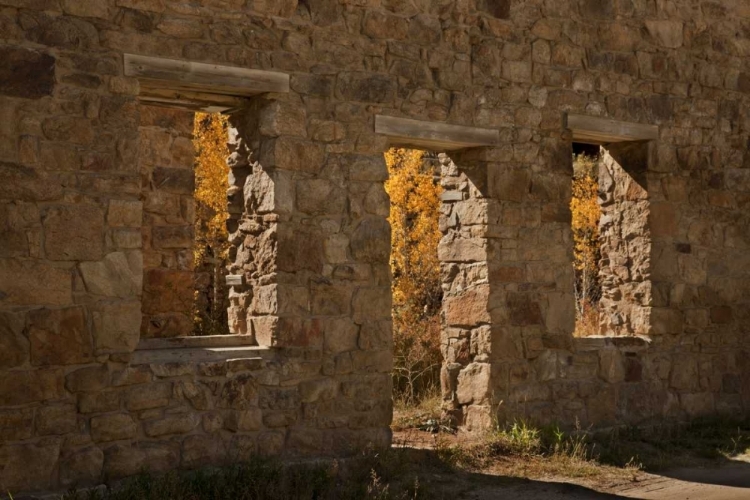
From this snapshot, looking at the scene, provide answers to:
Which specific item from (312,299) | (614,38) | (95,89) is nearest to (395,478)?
(312,299)

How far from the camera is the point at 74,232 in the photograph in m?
5.67

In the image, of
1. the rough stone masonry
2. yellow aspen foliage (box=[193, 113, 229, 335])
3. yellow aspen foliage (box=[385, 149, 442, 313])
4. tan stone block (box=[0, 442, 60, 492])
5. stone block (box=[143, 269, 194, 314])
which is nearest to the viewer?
tan stone block (box=[0, 442, 60, 492])

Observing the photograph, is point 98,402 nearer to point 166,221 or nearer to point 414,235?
point 166,221

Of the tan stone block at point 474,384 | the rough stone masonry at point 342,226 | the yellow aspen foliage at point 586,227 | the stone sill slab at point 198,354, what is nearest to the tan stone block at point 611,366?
the rough stone masonry at point 342,226

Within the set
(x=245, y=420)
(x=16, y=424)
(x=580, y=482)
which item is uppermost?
(x=16, y=424)

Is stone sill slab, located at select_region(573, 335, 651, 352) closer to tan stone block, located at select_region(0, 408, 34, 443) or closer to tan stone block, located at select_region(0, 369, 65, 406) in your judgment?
tan stone block, located at select_region(0, 369, 65, 406)

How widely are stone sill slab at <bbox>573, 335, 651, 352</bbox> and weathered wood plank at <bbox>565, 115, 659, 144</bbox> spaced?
172 centimetres

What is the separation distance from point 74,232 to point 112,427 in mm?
1175

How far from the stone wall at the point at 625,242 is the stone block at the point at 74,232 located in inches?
193

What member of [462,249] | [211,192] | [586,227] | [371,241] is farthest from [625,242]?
[586,227]

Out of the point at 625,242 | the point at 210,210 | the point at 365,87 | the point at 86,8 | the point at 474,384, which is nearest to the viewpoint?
the point at 86,8

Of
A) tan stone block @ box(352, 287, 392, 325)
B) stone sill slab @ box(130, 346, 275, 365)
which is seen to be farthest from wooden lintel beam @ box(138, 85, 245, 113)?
stone sill slab @ box(130, 346, 275, 365)

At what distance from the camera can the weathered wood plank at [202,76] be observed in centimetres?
593

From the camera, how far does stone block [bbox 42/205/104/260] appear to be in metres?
5.60
